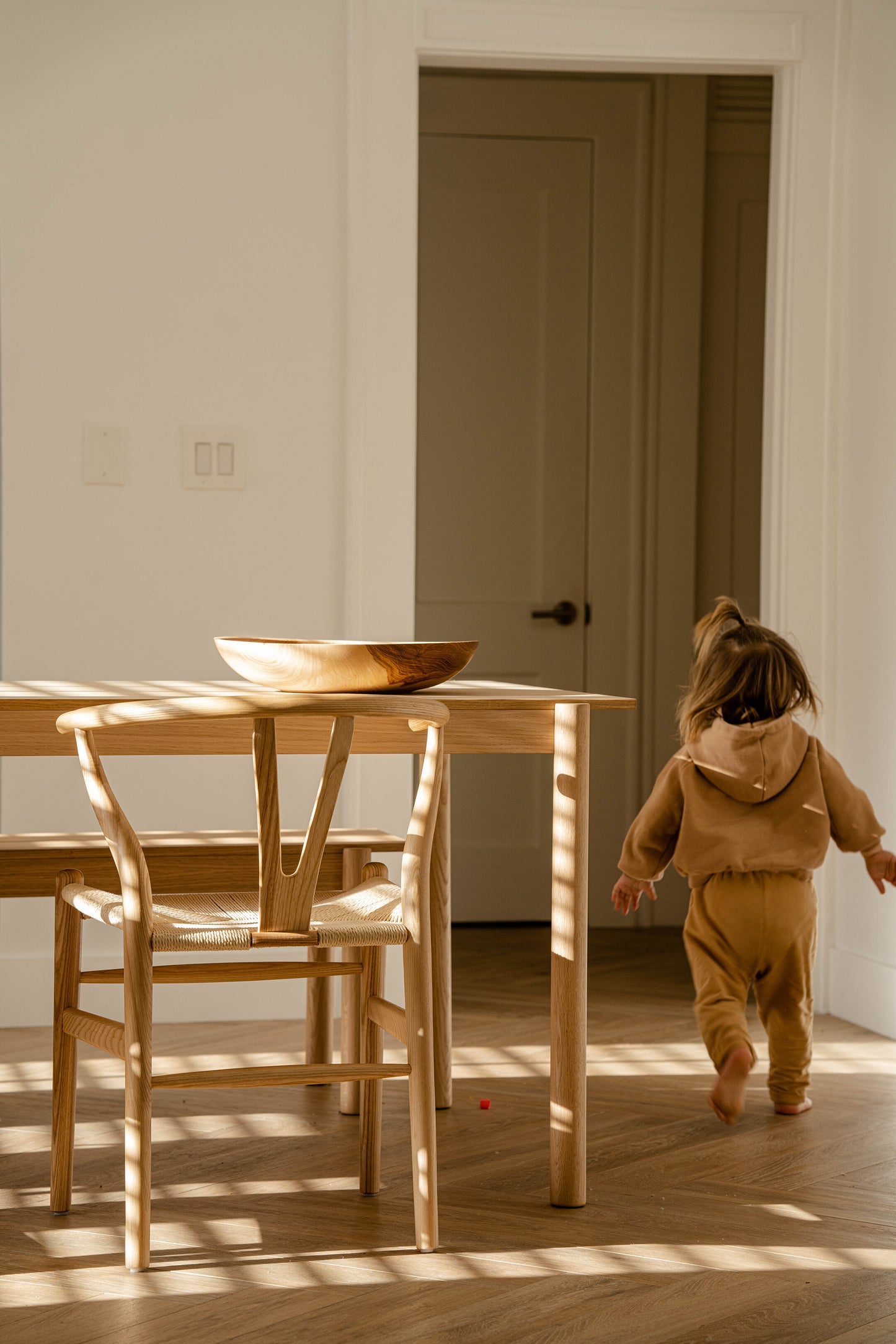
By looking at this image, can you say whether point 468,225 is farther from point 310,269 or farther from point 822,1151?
point 822,1151

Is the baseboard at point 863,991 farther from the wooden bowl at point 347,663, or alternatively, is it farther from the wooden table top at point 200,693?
the wooden bowl at point 347,663

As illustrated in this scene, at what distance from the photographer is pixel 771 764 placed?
2506 millimetres

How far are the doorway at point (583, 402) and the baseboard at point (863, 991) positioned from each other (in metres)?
1.19

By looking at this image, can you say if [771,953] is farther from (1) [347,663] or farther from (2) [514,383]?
(2) [514,383]

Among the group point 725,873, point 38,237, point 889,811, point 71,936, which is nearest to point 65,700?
point 71,936

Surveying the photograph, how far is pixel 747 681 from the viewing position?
8.43 feet

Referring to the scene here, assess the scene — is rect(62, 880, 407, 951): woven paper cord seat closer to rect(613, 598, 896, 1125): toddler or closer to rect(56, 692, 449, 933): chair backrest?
rect(56, 692, 449, 933): chair backrest

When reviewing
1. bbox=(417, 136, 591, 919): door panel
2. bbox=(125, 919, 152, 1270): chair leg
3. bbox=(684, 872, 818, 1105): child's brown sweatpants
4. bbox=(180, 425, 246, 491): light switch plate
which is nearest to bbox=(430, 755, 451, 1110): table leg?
bbox=(684, 872, 818, 1105): child's brown sweatpants

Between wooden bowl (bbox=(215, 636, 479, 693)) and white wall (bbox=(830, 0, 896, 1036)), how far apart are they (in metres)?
1.47

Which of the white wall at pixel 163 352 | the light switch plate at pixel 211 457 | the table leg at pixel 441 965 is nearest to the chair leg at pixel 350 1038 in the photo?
the table leg at pixel 441 965

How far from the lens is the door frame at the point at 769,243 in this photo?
3260mm

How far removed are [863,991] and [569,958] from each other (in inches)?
57.3

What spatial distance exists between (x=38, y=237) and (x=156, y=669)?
1.00 metres

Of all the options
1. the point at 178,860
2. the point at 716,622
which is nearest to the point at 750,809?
the point at 716,622
